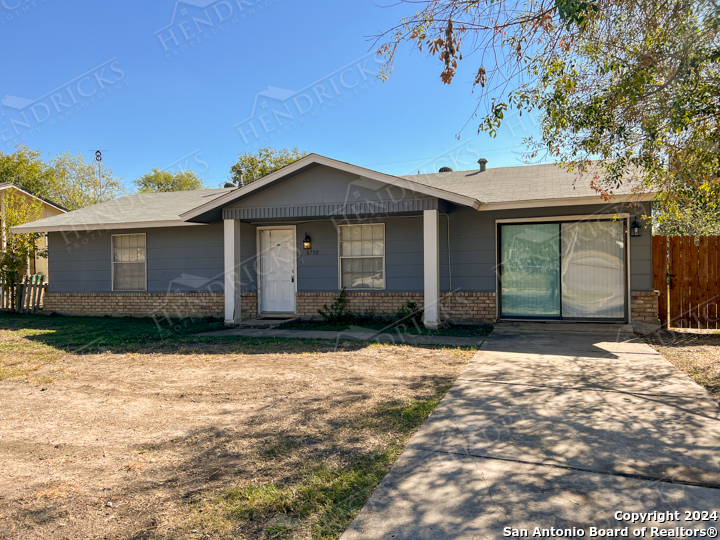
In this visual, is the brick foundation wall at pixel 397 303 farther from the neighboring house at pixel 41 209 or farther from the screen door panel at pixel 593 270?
the neighboring house at pixel 41 209

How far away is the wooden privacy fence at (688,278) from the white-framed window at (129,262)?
12.9 m

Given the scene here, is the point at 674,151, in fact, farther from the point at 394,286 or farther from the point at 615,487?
the point at 394,286

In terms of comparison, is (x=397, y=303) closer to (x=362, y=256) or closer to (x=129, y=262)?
(x=362, y=256)

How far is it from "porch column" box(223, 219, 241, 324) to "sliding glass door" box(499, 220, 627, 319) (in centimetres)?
624

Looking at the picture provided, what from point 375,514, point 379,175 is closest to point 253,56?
point 379,175

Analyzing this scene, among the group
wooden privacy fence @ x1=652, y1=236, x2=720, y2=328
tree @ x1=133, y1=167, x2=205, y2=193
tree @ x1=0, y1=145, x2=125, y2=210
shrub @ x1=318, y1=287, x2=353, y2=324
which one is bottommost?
shrub @ x1=318, y1=287, x2=353, y2=324

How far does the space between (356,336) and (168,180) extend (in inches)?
1889

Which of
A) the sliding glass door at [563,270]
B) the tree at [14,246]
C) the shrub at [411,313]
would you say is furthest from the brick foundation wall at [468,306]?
the tree at [14,246]

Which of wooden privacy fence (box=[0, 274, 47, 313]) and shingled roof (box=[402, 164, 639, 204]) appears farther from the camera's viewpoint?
wooden privacy fence (box=[0, 274, 47, 313])

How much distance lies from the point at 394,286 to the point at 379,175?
2.85 metres

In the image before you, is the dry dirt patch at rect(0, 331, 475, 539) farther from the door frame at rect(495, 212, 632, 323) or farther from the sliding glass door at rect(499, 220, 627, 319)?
the sliding glass door at rect(499, 220, 627, 319)

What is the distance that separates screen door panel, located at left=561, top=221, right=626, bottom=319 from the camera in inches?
380

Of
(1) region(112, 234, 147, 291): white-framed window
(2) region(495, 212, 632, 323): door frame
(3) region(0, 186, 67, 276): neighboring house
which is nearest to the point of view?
(2) region(495, 212, 632, 323): door frame

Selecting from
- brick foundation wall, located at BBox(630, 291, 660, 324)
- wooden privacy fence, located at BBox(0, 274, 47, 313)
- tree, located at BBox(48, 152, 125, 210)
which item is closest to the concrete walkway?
brick foundation wall, located at BBox(630, 291, 660, 324)
